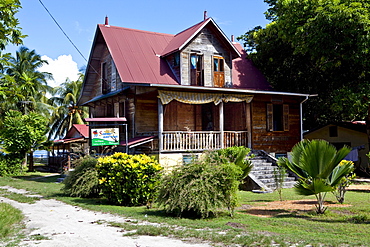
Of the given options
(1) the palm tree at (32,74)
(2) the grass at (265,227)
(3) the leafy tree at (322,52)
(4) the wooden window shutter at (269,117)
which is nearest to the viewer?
(2) the grass at (265,227)

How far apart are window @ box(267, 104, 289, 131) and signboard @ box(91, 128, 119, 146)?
898cm

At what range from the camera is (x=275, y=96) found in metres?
21.8

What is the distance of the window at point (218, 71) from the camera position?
Result: 72.9 feet

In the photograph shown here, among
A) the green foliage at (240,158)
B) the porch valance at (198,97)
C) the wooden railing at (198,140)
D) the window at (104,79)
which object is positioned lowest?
the green foliage at (240,158)

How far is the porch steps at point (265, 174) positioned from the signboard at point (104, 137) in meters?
6.16

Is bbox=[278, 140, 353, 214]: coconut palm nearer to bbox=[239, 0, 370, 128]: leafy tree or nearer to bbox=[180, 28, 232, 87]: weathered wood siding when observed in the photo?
bbox=[239, 0, 370, 128]: leafy tree

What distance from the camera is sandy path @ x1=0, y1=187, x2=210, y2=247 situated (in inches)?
279

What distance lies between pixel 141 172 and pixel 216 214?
3.02 m

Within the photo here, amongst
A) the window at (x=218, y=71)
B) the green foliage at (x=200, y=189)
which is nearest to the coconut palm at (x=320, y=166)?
the green foliage at (x=200, y=189)

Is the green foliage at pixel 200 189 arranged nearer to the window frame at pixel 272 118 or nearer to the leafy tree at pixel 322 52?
the window frame at pixel 272 118

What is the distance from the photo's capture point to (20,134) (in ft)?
89.8

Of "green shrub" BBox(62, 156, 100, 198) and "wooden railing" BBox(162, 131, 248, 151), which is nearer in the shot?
"green shrub" BBox(62, 156, 100, 198)

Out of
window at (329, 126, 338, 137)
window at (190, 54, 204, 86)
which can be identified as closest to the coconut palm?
window at (190, 54, 204, 86)

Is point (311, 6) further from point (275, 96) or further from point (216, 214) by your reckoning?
point (216, 214)
